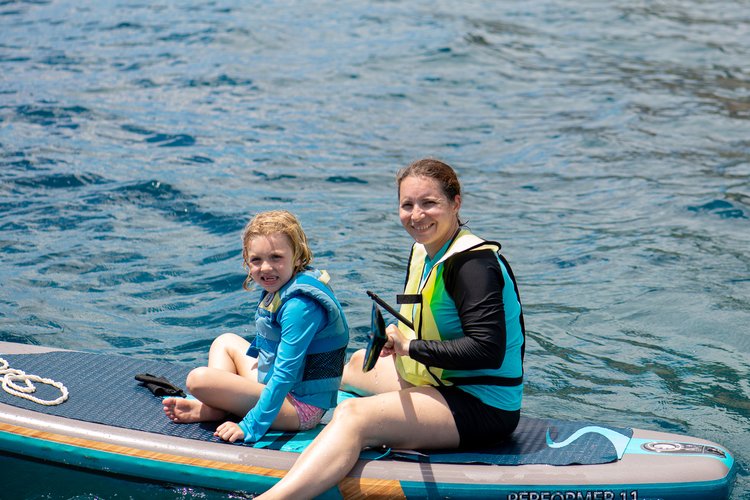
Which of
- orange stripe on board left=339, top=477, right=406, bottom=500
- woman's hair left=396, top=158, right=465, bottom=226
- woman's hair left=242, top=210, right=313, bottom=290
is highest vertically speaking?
woman's hair left=396, top=158, right=465, bottom=226

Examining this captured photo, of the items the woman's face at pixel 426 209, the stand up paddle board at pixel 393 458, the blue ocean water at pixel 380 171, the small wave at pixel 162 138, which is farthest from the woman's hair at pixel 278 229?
the small wave at pixel 162 138

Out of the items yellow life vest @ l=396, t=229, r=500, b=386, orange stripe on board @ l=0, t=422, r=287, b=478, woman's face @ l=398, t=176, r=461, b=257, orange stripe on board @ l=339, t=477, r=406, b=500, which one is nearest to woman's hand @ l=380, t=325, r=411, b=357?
yellow life vest @ l=396, t=229, r=500, b=386

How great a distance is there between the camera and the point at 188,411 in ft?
14.1

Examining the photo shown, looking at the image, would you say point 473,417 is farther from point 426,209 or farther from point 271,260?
point 271,260

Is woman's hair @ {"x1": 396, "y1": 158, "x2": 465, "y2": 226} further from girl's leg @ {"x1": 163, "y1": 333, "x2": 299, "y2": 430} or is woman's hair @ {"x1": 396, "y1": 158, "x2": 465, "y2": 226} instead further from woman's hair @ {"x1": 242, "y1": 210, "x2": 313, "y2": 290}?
girl's leg @ {"x1": 163, "y1": 333, "x2": 299, "y2": 430}

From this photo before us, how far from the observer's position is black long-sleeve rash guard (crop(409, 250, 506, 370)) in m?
3.79

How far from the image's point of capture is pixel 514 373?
4012 millimetres

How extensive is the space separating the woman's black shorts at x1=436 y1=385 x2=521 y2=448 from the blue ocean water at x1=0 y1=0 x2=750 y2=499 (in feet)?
3.70

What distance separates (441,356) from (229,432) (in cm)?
102

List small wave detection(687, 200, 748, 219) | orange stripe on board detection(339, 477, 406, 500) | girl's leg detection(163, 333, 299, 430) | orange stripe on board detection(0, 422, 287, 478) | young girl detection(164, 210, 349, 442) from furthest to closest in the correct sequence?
small wave detection(687, 200, 748, 219)
girl's leg detection(163, 333, 299, 430)
young girl detection(164, 210, 349, 442)
orange stripe on board detection(0, 422, 287, 478)
orange stripe on board detection(339, 477, 406, 500)

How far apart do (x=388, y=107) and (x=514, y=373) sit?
27.9 feet

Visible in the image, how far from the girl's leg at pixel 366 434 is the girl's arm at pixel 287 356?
285mm

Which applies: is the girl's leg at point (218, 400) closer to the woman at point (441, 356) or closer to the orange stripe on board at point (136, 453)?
the orange stripe on board at point (136, 453)

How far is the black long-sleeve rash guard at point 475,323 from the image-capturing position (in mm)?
3793
